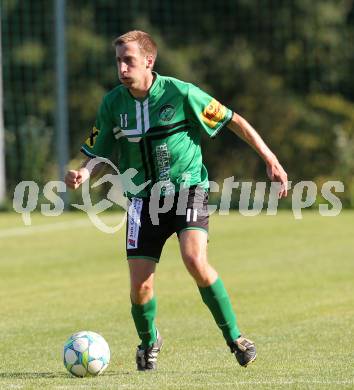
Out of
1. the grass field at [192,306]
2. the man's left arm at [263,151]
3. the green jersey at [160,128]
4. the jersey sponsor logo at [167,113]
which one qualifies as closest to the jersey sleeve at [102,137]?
the green jersey at [160,128]

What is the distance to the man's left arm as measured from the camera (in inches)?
265

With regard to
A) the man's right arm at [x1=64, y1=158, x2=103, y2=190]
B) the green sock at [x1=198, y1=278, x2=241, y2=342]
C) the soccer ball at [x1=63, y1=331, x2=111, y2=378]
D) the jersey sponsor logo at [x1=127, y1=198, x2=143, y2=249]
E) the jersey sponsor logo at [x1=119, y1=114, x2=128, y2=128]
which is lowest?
the soccer ball at [x1=63, y1=331, x2=111, y2=378]

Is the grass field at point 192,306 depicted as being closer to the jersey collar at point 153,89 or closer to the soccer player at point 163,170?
the soccer player at point 163,170

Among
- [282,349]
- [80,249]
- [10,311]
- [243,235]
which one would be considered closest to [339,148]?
[243,235]

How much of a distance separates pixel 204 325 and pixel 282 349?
1444 millimetres

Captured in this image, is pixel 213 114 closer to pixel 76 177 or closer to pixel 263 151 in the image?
pixel 263 151

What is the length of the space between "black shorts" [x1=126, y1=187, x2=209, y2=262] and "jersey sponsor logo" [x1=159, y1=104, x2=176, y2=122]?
45 cm

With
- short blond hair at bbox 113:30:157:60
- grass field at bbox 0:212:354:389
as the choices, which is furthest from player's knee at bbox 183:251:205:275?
short blond hair at bbox 113:30:157:60

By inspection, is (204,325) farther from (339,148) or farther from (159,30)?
A: (159,30)

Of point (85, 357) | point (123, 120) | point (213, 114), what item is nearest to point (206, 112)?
point (213, 114)

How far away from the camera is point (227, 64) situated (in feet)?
108

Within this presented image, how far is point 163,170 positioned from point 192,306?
356 cm

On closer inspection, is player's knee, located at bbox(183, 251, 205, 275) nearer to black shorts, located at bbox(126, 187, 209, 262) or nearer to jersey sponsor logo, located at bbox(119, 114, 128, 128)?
black shorts, located at bbox(126, 187, 209, 262)

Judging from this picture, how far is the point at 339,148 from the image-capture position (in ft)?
80.9
